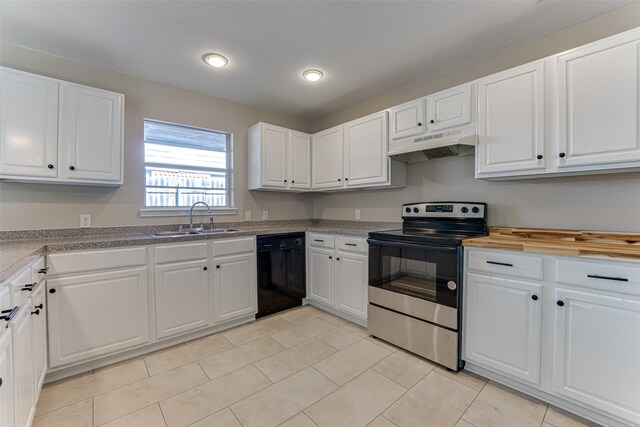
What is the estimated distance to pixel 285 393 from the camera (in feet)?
5.85

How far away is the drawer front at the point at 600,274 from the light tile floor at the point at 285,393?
0.79 metres

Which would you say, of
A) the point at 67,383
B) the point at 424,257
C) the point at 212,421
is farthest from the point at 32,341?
the point at 424,257

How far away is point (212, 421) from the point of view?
1547 millimetres

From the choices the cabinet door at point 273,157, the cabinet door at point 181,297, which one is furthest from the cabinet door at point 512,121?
the cabinet door at point 181,297

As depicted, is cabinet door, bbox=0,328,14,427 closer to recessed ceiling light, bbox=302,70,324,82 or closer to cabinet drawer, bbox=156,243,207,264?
cabinet drawer, bbox=156,243,207,264

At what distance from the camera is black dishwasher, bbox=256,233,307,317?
2.94 m

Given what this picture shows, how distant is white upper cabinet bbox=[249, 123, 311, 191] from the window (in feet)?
1.14

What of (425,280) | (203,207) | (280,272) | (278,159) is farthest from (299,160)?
(425,280)

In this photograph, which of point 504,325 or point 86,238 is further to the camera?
point 86,238

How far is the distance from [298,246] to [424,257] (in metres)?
1.52

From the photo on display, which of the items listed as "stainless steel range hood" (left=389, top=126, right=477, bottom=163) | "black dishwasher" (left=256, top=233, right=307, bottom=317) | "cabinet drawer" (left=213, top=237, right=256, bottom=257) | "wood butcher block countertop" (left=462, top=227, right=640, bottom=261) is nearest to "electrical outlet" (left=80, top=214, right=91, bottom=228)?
"cabinet drawer" (left=213, top=237, right=256, bottom=257)

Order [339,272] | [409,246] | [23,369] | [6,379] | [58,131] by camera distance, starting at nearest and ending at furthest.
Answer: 1. [6,379]
2. [23,369]
3. [58,131]
4. [409,246]
5. [339,272]

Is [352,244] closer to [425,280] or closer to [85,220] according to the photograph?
[425,280]

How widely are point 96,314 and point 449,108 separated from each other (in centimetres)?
317
